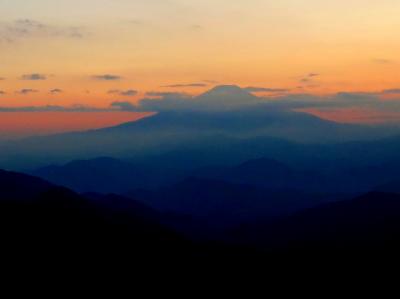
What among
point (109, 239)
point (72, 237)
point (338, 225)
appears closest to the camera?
point (72, 237)

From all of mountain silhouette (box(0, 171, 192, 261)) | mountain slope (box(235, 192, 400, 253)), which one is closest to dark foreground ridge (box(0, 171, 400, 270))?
Result: mountain silhouette (box(0, 171, 192, 261))

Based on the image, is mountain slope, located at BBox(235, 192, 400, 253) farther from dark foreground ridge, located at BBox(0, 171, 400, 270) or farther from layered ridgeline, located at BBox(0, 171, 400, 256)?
dark foreground ridge, located at BBox(0, 171, 400, 270)

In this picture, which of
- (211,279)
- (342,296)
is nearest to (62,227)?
(211,279)

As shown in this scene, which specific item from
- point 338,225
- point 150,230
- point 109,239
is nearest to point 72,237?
point 109,239

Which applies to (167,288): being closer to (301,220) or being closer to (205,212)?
(301,220)

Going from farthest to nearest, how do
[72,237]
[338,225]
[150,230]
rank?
[338,225], [150,230], [72,237]

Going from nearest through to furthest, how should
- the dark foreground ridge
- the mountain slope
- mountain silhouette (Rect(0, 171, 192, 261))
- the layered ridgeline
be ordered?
mountain silhouette (Rect(0, 171, 192, 261)), the dark foreground ridge, the layered ridgeline, the mountain slope

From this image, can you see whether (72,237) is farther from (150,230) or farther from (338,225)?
(338,225)

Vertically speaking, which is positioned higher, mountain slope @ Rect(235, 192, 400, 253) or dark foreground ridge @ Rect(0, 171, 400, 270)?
dark foreground ridge @ Rect(0, 171, 400, 270)

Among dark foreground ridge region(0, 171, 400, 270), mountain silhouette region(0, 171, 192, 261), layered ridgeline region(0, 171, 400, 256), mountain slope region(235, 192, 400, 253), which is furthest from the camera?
mountain slope region(235, 192, 400, 253)

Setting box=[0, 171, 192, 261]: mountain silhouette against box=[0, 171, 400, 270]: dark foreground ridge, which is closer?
box=[0, 171, 192, 261]: mountain silhouette

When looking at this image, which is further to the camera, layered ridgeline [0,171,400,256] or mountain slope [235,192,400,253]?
mountain slope [235,192,400,253]

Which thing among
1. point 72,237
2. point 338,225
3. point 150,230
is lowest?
point 338,225

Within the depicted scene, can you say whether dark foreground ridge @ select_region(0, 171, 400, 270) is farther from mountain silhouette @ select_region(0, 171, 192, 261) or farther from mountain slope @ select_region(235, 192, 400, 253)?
mountain slope @ select_region(235, 192, 400, 253)
